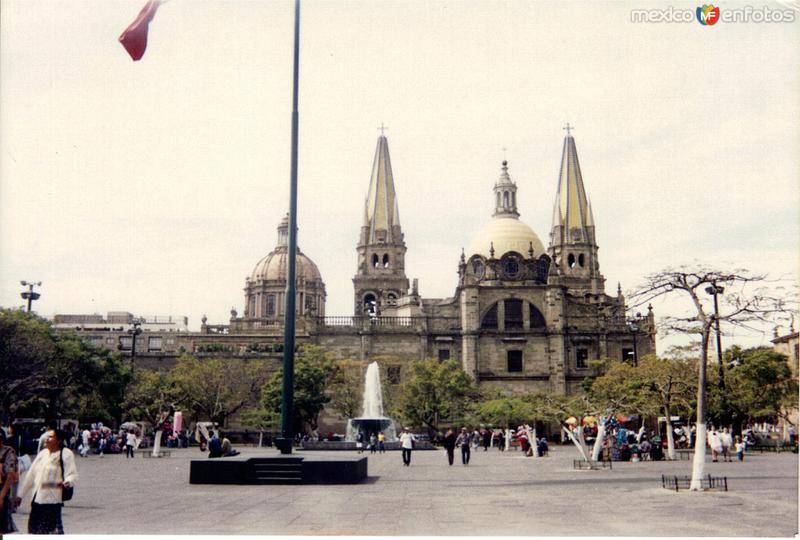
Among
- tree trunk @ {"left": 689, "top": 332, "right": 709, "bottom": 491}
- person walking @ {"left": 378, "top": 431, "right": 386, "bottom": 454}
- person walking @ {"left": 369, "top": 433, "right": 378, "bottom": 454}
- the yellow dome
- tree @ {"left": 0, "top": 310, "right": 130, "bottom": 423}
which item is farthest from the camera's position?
the yellow dome

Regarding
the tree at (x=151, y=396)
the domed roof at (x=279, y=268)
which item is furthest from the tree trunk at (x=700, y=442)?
the domed roof at (x=279, y=268)

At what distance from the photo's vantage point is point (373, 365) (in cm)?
5341

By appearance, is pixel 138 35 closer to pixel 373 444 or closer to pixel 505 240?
pixel 373 444

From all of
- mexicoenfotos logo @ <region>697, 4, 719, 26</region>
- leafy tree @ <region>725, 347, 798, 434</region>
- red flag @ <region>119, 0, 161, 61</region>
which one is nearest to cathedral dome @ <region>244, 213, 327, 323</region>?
leafy tree @ <region>725, 347, 798, 434</region>

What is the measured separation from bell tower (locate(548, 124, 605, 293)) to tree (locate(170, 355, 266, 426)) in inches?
1115

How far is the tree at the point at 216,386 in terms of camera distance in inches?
1848

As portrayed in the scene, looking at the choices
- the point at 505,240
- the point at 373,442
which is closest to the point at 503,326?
the point at 505,240

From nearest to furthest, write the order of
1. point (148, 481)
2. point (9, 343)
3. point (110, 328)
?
point (148, 481) < point (9, 343) < point (110, 328)

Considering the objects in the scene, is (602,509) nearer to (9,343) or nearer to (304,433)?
(9,343)

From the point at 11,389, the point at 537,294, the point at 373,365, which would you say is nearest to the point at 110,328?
the point at 373,365

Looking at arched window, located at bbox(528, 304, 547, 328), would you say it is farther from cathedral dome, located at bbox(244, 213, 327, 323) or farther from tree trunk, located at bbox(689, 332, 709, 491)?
tree trunk, located at bbox(689, 332, 709, 491)

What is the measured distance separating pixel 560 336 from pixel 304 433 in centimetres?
1917

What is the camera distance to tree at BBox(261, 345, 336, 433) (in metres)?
47.2

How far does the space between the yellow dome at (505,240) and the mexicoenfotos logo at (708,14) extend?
50.8 m
